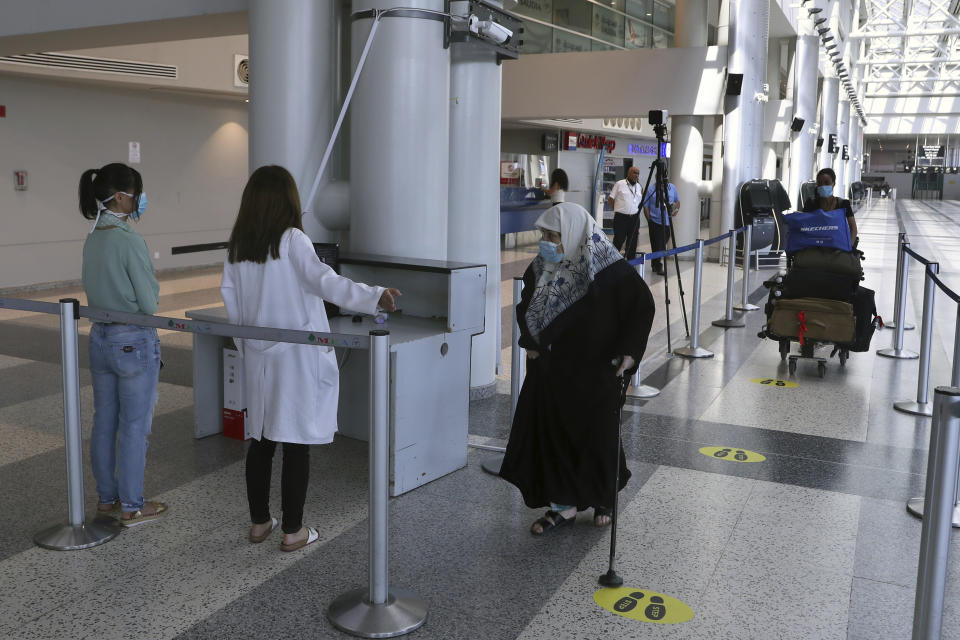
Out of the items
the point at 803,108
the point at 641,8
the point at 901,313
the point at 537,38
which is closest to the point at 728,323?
the point at 901,313

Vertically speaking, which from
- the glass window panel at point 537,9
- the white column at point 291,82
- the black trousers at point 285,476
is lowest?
the black trousers at point 285,476

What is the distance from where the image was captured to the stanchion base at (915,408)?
19.4 feet

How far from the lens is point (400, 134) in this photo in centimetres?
513

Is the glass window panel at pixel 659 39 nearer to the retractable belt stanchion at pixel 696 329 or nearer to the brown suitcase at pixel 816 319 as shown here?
the retractable belt stanchion at pixel 696 329

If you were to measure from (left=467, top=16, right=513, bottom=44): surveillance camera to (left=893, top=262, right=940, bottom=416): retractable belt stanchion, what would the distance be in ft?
9.82

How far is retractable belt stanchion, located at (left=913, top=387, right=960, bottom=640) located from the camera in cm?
240

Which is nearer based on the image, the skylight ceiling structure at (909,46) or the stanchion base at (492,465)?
the stanchion base at (492,465)

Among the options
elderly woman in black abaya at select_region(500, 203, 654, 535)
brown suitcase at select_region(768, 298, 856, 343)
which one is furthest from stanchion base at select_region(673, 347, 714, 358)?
elderly woman in black abaya at select_region(500, 203, 654, 535)

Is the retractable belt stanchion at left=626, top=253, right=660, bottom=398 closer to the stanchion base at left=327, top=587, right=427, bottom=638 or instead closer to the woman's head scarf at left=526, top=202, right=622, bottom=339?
the woman's head scarf at left=526, top=202, right=622, bottom=339

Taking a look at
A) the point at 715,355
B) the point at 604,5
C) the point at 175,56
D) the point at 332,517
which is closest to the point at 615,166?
the point at 604,5

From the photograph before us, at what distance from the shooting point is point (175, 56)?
11609 mm

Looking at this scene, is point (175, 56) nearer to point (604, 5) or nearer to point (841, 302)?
point (841, 302)

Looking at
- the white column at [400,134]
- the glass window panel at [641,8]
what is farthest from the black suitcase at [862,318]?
the glass window panel at [641,8]

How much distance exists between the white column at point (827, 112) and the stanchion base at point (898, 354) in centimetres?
2038
